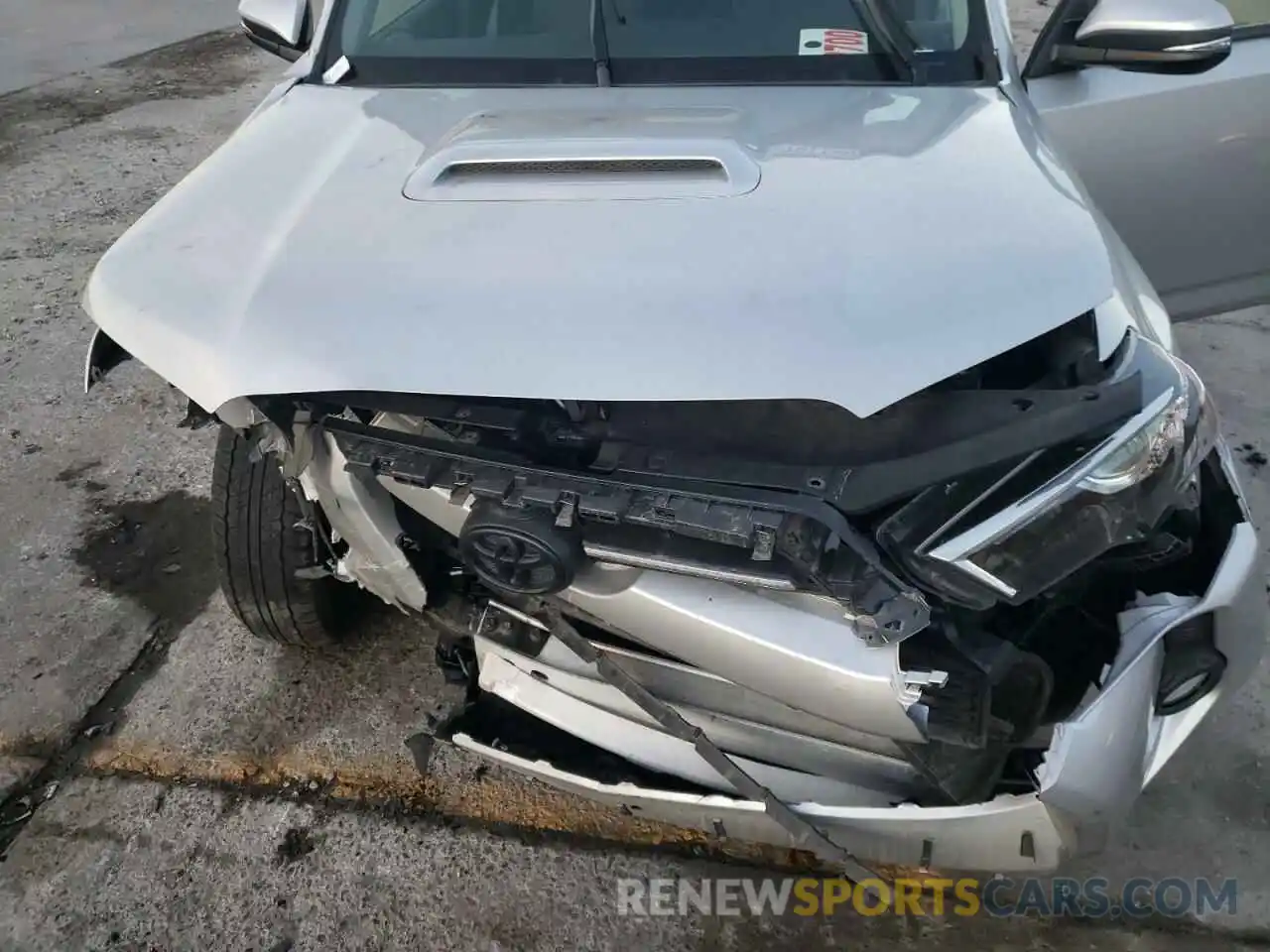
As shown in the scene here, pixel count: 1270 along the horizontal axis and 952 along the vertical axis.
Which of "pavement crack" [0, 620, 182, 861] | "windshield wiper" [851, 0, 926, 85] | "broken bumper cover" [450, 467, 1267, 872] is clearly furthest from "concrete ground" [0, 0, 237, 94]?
"broken bumper cover" [450, 467, 1267, 872]

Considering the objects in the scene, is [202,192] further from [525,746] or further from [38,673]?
[38,673]

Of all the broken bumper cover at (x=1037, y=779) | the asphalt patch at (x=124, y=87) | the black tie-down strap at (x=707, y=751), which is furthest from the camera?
the asphalt patch at (x=124, y=87)

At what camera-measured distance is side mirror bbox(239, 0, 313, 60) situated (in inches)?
99.1

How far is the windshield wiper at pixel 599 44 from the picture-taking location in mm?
2062

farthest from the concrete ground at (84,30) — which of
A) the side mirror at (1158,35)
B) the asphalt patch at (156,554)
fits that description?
the side mirror at (1158,35)

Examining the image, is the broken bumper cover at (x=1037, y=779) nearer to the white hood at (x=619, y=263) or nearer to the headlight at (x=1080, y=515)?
the headlight at (x=1080, y=515)

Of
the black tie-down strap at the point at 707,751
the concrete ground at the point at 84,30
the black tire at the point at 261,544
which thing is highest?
the black tie-down strap at the point at 707,751

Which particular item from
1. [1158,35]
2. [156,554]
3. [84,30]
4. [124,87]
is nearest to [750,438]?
[1158,35]

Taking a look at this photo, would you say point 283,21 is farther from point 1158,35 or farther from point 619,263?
point 1158,35

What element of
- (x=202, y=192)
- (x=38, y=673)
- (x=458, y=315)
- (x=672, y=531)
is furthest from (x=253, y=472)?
(x=672, y=531)

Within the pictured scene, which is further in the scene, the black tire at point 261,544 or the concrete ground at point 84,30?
the concrete ground at point 84,30

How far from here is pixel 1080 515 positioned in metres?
1.32

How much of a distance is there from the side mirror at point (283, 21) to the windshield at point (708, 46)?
47 centimetres

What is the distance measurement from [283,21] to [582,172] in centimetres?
133
